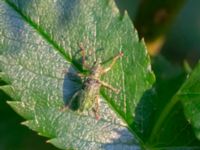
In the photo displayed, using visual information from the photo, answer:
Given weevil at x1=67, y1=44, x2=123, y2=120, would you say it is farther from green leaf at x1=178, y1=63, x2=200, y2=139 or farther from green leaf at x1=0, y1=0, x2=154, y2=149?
green leaf at x1=178, y1=63, x2=200, y2=139

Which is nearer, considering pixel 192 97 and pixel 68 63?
pixel 192 97

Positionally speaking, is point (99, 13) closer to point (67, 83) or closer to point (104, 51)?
point (104, 51)

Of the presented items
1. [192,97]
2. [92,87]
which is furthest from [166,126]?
[92,87]

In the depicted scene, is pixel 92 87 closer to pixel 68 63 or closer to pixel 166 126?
pixel 68 63

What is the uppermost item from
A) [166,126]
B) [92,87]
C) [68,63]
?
[68,63]

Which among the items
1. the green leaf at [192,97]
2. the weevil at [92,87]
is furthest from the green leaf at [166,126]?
the weevil at [92,87]

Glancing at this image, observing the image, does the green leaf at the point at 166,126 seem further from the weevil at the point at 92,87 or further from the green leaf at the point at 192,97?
the weevil at the point at 92,87

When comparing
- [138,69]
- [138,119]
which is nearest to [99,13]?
[138,69]
